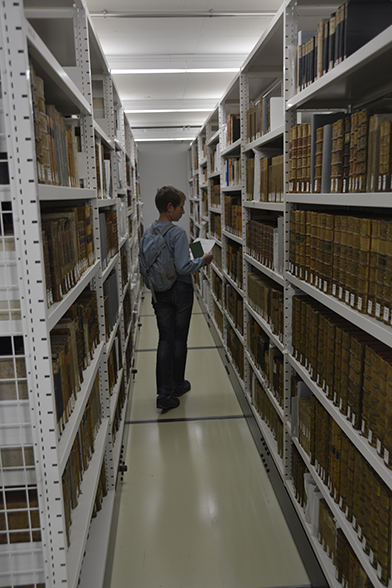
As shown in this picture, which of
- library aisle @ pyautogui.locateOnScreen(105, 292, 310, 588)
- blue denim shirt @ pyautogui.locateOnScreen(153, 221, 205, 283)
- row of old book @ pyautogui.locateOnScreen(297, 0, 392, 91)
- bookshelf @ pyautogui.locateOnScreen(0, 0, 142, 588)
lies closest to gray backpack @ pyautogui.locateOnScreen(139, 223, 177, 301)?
blue denim shirt @ pyautogui.locateOnScreen(153, 221, 205, 283)

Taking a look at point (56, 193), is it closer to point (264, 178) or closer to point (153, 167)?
point (264, 178)

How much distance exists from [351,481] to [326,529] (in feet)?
1.35

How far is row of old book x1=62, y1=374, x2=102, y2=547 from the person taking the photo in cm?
159

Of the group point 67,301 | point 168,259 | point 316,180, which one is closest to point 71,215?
point 67,301

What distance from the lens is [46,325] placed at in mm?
1228

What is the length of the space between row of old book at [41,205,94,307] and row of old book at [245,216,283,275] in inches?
40.0

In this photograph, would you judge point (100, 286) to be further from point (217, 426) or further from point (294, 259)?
point (217, 426)

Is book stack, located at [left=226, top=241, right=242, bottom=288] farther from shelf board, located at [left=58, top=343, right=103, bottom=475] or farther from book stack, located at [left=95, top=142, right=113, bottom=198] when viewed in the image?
shelf board, located at [left=58, top=343, right=103, bottom=475]

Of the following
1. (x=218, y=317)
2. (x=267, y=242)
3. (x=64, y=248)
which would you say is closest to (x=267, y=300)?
(x=267, y=242)

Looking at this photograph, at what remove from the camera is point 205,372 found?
463cm

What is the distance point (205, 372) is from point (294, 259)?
101 inches

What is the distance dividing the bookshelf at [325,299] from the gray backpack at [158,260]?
2.00ft

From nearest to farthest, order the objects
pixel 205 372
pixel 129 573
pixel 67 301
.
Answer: pixel 67 301, pixel 129 573, pixel 205 372

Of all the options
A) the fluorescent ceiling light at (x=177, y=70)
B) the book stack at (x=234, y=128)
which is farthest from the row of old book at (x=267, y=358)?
the fluorescent ceiling light at (x=177, y=70)
